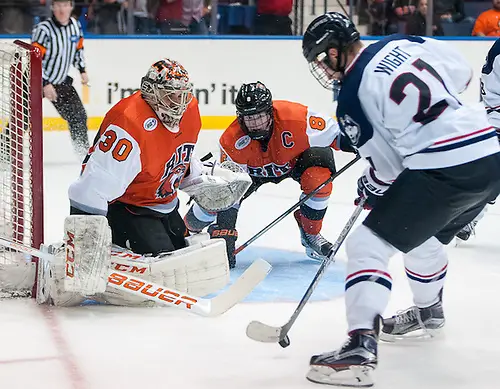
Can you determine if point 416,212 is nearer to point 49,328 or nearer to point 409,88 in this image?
point 409,88

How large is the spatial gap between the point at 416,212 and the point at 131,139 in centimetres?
101

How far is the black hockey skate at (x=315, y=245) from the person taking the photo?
380 centimetres

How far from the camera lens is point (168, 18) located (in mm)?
6883

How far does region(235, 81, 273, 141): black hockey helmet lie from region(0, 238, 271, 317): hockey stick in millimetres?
913

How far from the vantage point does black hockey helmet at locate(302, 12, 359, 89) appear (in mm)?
2434

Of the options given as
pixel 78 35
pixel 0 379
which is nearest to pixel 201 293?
pixel 0 379

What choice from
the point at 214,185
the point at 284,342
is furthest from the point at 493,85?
the point at 284,342

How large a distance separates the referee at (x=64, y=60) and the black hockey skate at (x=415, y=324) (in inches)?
145

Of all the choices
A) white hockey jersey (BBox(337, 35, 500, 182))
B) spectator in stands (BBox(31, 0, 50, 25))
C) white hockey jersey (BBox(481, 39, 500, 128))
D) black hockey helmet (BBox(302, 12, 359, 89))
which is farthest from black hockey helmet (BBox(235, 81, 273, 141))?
spectator in stands (BBox(31, 0, 50, 25))

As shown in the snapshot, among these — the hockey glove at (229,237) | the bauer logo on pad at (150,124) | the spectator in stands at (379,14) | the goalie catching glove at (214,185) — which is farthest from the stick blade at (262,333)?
the spectator in stands at (379,14)

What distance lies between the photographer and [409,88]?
229cm

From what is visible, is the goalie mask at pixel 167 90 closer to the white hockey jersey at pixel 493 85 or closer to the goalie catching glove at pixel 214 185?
the goalie catching glove at pixel 214 185

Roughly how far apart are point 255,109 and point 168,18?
3.46 metres

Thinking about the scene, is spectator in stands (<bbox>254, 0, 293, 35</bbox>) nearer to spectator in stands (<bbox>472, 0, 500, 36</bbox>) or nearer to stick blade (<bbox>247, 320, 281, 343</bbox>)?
spectator in stands (<bbox>472, 0, 500, 36</bbox>)
